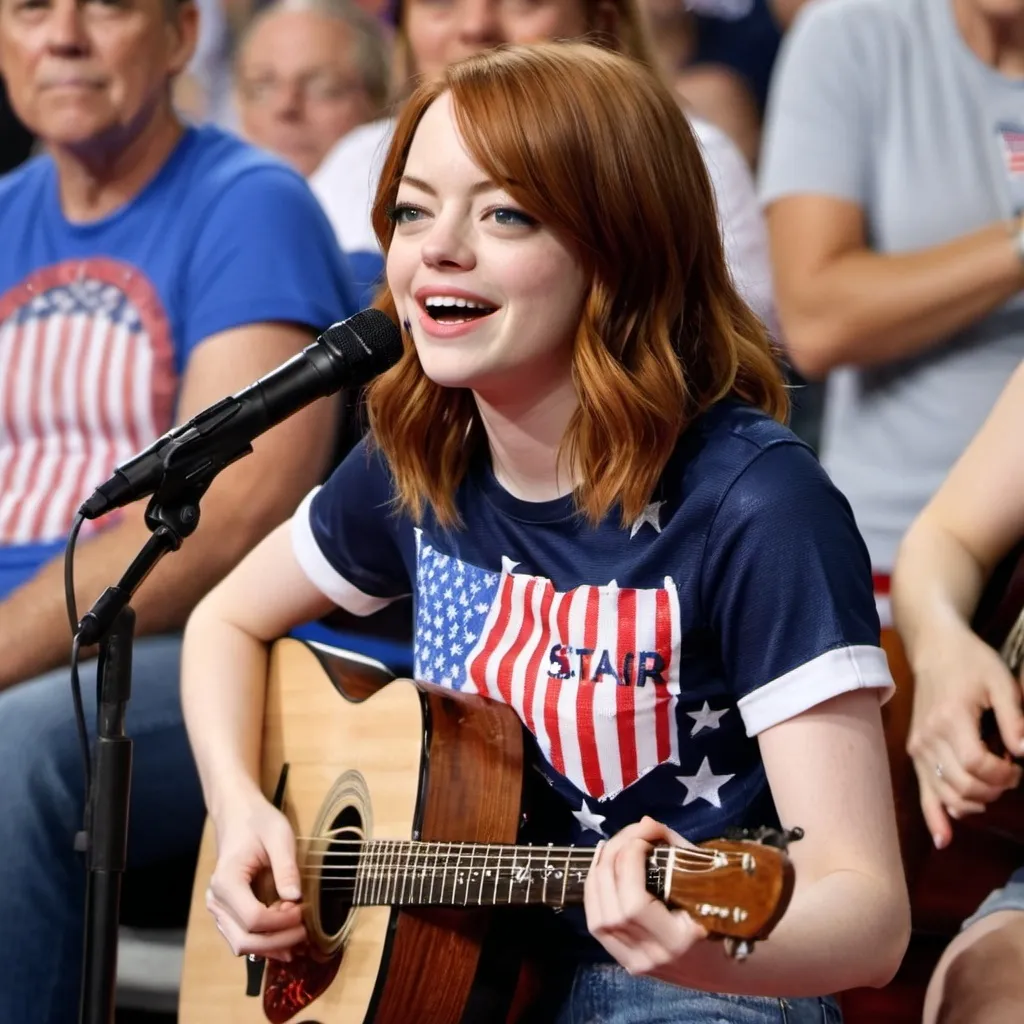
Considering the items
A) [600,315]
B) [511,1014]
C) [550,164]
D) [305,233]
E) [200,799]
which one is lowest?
[200,799]

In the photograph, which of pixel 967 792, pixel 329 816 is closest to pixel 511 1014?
pixel 329 816

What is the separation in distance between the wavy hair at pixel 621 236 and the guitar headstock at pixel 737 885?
0.46 metres

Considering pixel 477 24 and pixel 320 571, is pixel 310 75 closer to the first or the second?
pixel 477 24

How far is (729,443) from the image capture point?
1587mm

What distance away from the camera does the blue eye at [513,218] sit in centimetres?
158

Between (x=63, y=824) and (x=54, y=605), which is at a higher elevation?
(x=54, y=605)

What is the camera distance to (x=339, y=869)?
1.79 m

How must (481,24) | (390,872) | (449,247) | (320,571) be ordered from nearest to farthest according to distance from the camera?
(449,247)
(390,872)
(320,571)
(481,24)

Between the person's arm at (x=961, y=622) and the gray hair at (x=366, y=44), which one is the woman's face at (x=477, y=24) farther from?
the person's arm at (x=961, y=622)

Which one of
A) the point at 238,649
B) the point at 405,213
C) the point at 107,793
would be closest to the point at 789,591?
the point at 405,213

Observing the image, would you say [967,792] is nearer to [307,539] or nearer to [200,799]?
[307,539]

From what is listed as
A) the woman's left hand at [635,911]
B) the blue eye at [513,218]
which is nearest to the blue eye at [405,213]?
the blue eye at [513,218]

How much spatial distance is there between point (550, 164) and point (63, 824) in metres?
1.08

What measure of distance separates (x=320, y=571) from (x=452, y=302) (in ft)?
1.69
